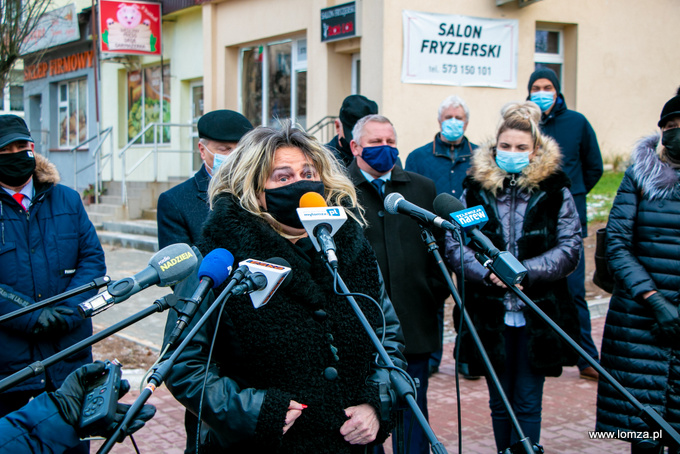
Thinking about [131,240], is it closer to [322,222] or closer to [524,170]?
[524,170]

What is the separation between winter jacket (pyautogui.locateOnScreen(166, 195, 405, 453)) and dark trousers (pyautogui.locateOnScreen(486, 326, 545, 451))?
1.67 meters

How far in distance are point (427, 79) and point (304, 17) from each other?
125 inches

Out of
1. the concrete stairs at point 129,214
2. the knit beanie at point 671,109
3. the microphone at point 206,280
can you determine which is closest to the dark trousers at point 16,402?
the microphone at point 206,280

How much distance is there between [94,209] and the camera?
16.3m

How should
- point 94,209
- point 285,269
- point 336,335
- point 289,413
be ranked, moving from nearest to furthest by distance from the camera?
point 285,269 → point 289,413 → point 336,335 → point 94,209

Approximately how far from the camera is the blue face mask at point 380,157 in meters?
4.20

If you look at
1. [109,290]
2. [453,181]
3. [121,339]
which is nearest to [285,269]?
[109,290]

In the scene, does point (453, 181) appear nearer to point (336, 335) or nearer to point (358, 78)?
point (336, 335)

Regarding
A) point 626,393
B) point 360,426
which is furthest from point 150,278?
point 626,393

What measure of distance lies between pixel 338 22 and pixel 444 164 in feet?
20.7

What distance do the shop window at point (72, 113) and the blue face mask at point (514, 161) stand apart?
18418 mm

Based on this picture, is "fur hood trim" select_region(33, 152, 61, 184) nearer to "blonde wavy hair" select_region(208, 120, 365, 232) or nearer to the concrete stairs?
"blonde wavy hair" select_region(208, 120, 365, 232)

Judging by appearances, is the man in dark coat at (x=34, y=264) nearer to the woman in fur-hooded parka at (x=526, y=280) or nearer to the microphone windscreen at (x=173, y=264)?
the microphone windscreen at (x=173, y=264)

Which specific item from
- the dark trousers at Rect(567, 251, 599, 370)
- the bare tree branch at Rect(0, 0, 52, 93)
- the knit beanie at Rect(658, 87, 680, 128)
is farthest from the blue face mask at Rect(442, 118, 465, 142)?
the bare tree branch at Rect(0, 0, 52, 93)
